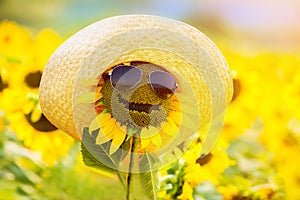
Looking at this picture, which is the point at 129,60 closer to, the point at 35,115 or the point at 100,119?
the point at 100,119

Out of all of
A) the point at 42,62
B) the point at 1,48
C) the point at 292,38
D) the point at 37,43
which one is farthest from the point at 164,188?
the point at 292,38

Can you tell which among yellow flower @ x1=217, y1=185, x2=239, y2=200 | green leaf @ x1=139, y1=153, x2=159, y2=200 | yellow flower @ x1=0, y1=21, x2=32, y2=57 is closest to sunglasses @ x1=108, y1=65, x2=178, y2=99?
green leaf @ x1=139, y1=153, x2=159, y2=200

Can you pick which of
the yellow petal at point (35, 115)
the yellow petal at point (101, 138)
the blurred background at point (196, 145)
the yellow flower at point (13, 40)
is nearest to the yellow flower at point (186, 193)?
the blurred background at point (196, 145)

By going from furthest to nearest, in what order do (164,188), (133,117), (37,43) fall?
1. (37,43)
2. (164,188)
3. (133,117)

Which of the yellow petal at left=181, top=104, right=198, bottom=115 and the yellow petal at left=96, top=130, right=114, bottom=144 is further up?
the yellow petal at left=181, top=104, right=198, bottom=115

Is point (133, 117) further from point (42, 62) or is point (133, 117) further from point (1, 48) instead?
point (1, 48)

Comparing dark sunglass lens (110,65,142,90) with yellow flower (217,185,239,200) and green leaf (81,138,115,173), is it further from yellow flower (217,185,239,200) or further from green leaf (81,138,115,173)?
yellow flower (217,185,239,200)
